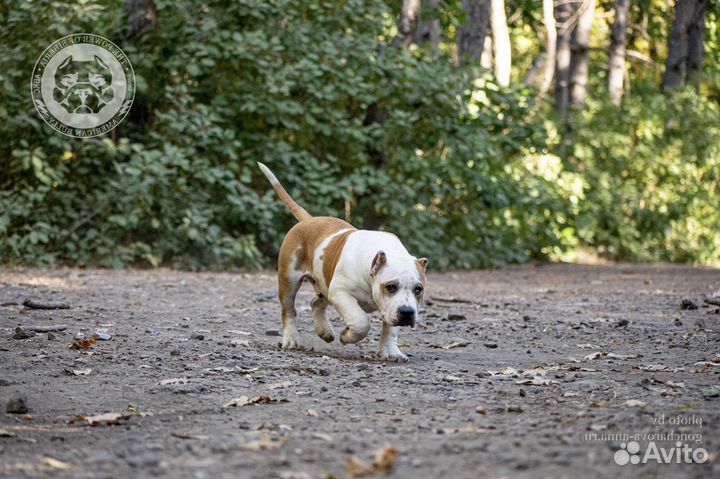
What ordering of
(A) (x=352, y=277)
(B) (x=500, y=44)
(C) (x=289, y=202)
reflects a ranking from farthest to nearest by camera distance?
(B) (x=500, y=44)
(C) (x=289, y=202)
(A) (x=352, y=277)

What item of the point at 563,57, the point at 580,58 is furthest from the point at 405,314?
the point at 563,57

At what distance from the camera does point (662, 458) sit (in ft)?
12.1

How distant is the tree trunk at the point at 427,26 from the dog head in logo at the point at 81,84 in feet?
19.7

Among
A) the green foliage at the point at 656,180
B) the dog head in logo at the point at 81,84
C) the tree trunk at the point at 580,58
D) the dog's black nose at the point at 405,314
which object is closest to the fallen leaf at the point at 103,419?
the dog's black nose at the point at 405,314

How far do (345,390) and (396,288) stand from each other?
1040 mm

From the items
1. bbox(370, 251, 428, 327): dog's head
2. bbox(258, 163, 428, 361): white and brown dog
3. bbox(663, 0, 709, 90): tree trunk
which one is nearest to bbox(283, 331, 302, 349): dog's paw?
bbox(258, 163, 428, 361): white and brown dog

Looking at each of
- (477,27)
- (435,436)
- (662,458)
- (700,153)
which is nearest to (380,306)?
(435,436)

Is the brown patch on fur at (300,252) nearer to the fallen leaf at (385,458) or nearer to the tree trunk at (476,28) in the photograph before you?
the fallen leaf at (385,458)

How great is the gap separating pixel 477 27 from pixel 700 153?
690 centimetres

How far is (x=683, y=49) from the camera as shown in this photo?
2420 cm

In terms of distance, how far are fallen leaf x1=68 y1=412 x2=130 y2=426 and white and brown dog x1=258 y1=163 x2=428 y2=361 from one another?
209 cm

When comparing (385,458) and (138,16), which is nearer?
(385,458)

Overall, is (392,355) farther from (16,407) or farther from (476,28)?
(476,28)

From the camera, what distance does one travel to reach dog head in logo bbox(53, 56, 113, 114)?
13.0 m
